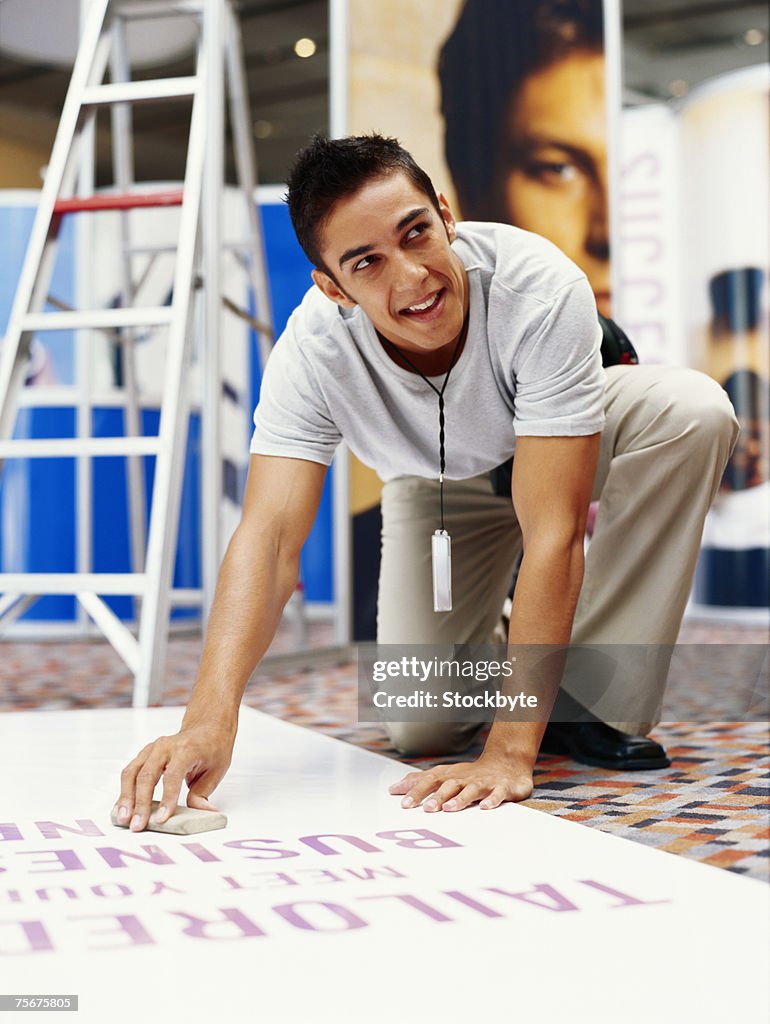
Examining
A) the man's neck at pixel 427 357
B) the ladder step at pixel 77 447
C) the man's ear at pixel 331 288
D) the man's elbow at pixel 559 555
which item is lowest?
the man's elbow at pixel 559 555

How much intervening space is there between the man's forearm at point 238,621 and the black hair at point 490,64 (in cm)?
196

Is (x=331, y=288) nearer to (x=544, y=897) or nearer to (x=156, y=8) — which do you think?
(x=544, y=897)

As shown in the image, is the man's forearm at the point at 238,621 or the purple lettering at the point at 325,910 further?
the man's forearm at the point at 238,621

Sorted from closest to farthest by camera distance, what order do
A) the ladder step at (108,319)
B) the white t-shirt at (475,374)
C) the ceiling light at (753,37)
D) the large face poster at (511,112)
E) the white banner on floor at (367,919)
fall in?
the white banner on floor at (367,919), the white t-shirt at (475,374), the ladder step at (108,319), the large face poster at (511,112), the ceiling light at (753,37)

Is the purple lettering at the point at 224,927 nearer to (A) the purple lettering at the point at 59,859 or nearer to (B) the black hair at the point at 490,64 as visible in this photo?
(A) the purple lettering at the point at 59,859

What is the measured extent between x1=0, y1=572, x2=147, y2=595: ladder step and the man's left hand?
1005 mm

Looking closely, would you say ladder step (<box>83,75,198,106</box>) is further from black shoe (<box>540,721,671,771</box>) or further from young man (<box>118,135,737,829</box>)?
black shoe (<box>540,721,671,771</box>)

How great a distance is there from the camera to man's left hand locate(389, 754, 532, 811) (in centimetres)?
138

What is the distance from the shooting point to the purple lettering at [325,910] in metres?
0.94

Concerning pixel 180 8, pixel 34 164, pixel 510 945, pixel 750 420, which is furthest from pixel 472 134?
pixel 34 164

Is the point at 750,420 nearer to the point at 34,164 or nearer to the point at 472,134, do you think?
the point at 472,134

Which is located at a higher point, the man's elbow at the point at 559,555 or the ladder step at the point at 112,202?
the ladder step at the point at 112,202

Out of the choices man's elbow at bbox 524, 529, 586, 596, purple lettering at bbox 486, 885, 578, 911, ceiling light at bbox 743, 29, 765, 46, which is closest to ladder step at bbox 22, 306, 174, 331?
man's elbow at bbox 524, 529, 586, 596

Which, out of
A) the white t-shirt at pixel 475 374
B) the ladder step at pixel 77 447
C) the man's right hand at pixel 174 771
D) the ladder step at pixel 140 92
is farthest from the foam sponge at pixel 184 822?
the ladder step at pixel 140 92
